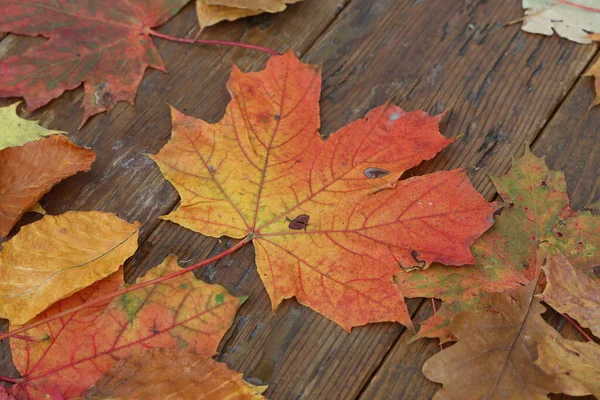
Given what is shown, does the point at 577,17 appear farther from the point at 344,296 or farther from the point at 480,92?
the point at 344,296

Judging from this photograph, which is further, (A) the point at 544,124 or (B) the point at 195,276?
(A) the point at 544,124

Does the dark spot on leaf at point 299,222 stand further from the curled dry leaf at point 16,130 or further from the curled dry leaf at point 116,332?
the curled dry leaf at point 16,130

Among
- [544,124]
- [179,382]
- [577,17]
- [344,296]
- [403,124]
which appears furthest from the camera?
[577,17]

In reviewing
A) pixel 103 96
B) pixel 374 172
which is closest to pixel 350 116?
pixel 374 172

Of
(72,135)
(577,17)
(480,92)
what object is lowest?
(72,135)

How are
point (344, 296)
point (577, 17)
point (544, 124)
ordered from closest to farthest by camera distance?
point (344, 296), point (544, 124), point (577, 17)

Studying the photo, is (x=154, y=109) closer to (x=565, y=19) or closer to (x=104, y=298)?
(x=104, y=298)

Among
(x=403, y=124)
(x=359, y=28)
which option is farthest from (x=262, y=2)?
(x=403, y=124)
